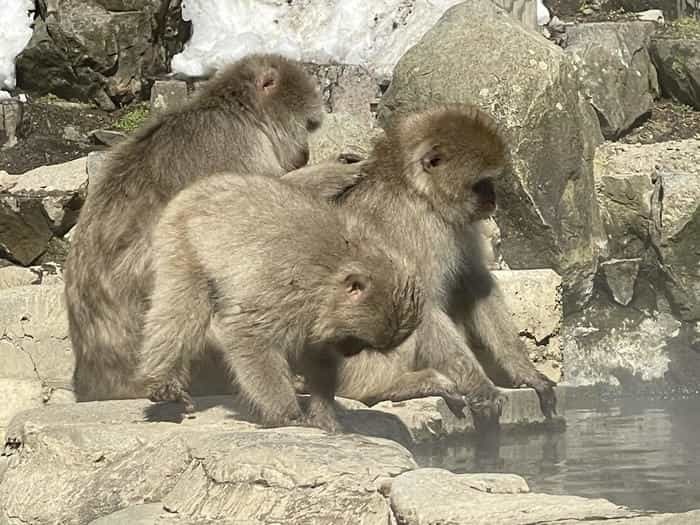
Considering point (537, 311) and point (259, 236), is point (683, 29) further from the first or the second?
point (259, 236)

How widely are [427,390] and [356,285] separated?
1.40 meters

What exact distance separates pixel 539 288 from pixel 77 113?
5.63 metres

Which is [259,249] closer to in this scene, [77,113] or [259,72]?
[259,72]

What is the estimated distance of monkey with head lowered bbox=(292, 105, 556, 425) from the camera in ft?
21.4

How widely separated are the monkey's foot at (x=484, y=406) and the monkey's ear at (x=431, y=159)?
0.98 meters

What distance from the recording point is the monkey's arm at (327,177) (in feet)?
21.1

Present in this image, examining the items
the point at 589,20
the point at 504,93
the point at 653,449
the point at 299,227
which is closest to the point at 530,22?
the point at 589,20

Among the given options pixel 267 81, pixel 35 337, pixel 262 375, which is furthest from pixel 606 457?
pixel 35 337

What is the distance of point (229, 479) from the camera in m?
4.58

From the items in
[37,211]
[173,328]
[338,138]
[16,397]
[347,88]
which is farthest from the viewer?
[347,88]

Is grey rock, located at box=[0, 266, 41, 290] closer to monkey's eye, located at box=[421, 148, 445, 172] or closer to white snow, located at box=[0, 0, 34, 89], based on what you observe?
white snow, located at box=[0, 0, 34, 89]

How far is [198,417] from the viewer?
577cm

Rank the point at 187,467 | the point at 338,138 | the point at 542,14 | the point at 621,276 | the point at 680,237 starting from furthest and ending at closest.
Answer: the point at 542,14 → the point at 621,276 → the point at 680,237 → the point at 338,138 → the point at 187,467

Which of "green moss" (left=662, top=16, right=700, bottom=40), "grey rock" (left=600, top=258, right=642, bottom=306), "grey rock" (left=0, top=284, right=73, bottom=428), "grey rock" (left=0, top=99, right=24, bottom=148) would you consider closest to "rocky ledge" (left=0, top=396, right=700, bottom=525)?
"grey rock" (left=0, top=284, right=73, bottom=428)
